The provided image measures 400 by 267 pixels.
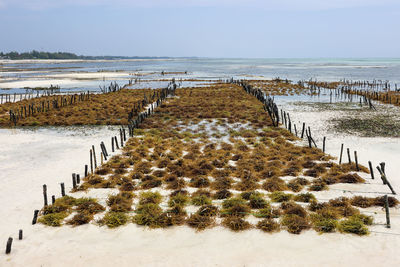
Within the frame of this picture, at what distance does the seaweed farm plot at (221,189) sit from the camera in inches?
351

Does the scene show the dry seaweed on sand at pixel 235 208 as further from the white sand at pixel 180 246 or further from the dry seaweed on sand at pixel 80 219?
the dry seaweed on sand at pixel 80 219

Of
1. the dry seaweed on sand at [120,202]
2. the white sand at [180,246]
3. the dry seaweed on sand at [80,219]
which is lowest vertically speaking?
the white sand at [180,246]

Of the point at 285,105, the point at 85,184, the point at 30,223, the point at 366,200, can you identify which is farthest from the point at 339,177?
the point at 285,105

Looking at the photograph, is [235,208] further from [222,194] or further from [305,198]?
[305,198]

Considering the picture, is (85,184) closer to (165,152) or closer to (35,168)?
(35,168)

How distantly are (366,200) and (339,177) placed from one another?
6.78 ft

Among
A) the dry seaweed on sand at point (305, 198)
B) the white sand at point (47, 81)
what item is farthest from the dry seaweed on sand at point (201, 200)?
the white sand at point (47, 81)

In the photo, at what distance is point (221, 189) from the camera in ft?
36.2

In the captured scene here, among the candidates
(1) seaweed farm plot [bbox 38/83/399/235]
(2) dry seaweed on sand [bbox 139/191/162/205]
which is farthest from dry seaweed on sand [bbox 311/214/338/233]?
(2) dry seaweed on sand [bbox 139/191/162/205]

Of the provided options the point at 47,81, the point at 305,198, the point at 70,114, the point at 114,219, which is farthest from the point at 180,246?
the point at 47,81

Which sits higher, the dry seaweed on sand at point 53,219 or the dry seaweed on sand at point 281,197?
the dry seaweed on sand at point 281,197

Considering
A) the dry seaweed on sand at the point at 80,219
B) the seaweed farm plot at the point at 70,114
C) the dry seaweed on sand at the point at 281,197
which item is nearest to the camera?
the dry seaweed on sand at the point at 80,219

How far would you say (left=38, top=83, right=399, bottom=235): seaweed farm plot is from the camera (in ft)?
29.3

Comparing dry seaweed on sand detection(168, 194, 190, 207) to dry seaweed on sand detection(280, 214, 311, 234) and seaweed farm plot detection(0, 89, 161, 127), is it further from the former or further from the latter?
seaweed farm plot detection(0, 89, 161, 127)
